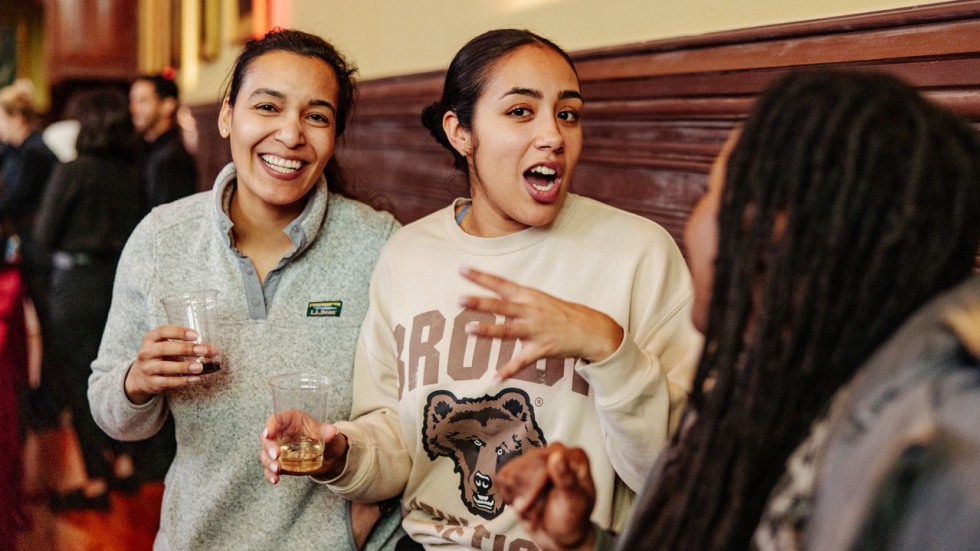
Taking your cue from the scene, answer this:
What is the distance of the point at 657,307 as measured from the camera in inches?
59.6

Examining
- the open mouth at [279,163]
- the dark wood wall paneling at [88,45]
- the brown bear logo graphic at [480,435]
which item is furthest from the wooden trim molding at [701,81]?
the dark wood wall paneling at [88,45]

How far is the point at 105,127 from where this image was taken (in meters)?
3.85

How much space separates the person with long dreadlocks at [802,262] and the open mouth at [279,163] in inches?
41.1

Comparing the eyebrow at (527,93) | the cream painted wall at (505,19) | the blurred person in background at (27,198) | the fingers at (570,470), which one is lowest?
the blurred person in background at (27,198)

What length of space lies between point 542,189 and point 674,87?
2.07ft

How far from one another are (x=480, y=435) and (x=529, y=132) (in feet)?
1.83

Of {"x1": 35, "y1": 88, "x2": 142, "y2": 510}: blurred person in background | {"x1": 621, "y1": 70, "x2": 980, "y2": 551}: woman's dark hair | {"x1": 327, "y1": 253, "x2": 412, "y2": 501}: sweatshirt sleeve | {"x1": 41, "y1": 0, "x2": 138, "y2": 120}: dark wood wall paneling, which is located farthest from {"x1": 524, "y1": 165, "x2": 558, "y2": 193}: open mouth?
{"x1": 41, "y1": 0, "x2": 138, "y2": 120}: dark wood wall paneling

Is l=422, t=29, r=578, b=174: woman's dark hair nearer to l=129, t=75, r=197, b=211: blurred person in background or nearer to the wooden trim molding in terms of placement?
the wooden trim molding

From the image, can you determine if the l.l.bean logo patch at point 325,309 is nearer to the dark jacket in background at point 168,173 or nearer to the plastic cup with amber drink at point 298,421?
the plastic cup with amber drink at point 298,421

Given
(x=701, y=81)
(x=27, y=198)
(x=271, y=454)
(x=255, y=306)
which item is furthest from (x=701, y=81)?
(x=27, y=198)

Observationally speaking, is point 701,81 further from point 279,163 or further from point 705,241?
point 705,241

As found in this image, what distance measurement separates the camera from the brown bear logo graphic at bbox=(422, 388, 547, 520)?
1.54m

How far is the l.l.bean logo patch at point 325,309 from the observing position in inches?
69.9

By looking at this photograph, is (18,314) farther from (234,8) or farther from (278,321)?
(234,8)
